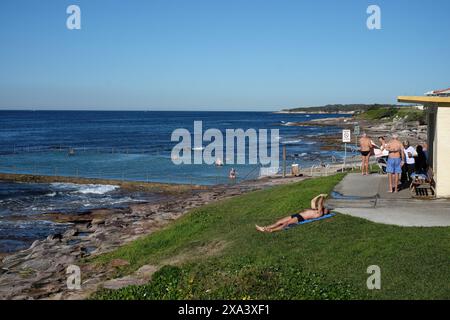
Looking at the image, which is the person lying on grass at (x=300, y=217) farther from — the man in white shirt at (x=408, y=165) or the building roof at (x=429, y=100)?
the man in white shirt at (x=408, y=165)

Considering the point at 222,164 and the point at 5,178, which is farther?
the point at 222,164

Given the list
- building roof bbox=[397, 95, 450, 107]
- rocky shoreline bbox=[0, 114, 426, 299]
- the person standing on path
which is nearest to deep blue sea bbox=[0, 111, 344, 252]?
rocky shoreline bbox=[0, 114, 426, 299]

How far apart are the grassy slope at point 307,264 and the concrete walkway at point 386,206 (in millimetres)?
675

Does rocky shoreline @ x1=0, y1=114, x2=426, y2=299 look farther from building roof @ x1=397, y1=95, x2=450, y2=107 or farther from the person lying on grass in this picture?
building roof @ x1=397, y1=95, x2=450, y2=107

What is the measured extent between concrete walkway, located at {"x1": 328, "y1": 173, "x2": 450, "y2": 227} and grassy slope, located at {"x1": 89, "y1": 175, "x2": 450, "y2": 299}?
675 mm

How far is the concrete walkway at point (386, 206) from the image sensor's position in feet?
41.2

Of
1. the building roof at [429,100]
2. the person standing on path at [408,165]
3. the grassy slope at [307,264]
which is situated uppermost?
the building roof at [429,100]

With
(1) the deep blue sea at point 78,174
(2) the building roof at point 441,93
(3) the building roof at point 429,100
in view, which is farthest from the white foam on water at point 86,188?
(3) the building roof at point 429,100
